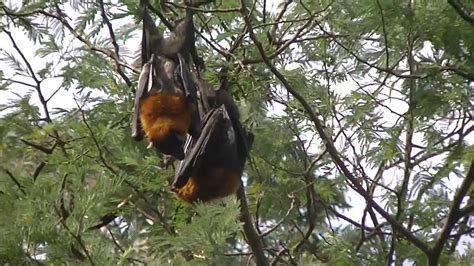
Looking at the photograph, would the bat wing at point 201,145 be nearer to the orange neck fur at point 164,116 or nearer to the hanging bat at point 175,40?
the orange neck fur at point 164,116

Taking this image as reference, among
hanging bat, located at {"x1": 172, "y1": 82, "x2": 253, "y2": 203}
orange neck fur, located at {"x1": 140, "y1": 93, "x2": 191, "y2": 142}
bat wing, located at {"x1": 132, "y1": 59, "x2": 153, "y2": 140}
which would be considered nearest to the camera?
orange neck fur, located at {"x1": 140, "y1": 93, "x2": 191, "y2": 142}

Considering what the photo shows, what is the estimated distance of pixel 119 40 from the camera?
672 centimetres

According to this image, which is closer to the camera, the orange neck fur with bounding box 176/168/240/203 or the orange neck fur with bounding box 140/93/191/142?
the orange neck fur with bounding box 140/93/191/142

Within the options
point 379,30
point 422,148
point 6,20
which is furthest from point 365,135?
point 6,20

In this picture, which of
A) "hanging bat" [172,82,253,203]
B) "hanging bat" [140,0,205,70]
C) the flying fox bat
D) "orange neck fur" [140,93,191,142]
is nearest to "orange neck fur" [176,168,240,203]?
"hanging bat" [172,82,253,203]

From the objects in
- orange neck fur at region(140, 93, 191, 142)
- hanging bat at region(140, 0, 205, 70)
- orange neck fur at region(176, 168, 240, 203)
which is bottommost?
orange neck fur at region(176, 168, 240, 203)

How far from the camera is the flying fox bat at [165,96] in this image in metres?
4.98

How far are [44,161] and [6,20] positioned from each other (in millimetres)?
1273

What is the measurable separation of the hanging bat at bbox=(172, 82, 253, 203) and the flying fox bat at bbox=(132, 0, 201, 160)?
9cm

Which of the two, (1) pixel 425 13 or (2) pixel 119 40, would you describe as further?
(2) pixel 119 40

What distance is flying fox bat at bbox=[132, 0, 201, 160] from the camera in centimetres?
498

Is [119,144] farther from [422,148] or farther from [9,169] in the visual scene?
[422,148]

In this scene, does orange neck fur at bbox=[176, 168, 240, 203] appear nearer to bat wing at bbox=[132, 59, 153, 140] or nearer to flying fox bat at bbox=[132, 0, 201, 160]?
flying fox bat at bbox=[132, 0, 201, 160]

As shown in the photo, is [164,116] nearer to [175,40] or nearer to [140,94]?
[140,94]
